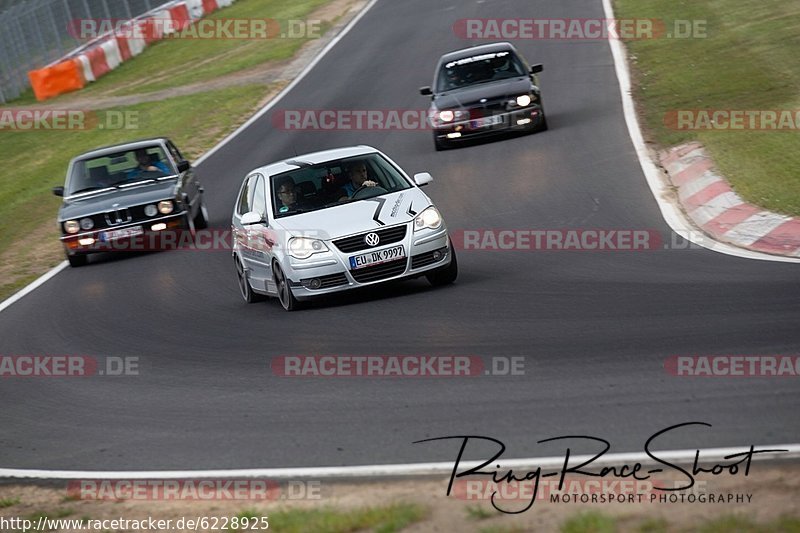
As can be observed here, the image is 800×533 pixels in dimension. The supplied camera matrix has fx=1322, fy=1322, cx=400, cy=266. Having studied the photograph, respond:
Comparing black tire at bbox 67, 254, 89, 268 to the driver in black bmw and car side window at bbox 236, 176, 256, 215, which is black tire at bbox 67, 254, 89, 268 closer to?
the driver in black bmw

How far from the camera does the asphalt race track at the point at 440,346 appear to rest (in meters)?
7.96

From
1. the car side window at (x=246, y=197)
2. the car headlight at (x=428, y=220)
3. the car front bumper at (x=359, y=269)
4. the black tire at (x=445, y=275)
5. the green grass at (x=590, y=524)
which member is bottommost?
the black tire at (x=445, y=275)

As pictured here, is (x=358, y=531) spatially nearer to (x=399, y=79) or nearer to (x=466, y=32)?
(x=399, y=79)

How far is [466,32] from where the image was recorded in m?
35.9

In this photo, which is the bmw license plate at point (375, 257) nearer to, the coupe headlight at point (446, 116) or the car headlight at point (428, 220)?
the car headlight at point (428, 220)

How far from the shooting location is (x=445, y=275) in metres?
13.0

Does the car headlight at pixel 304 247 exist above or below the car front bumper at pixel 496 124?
above

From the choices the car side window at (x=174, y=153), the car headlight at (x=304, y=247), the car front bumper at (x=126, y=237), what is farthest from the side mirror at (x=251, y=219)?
the car side window at (x=174, y=153)

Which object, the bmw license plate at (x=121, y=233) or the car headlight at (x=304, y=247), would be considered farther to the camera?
the bmw license plate at (x=121, y=233)

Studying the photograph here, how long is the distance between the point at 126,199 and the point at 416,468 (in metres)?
12.6

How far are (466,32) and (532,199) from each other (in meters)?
19.0

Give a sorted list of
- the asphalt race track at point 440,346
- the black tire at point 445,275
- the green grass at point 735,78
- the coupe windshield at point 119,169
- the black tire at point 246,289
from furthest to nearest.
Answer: the coupe windshield at point 119,169
the green grass at point 735,78
the black tire at point 246,289
the black tire at point 445,275
the asphalt race track at point 440,346

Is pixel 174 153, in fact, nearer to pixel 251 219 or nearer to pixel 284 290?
pixel 251 219

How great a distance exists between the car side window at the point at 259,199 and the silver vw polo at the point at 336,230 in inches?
0.4
